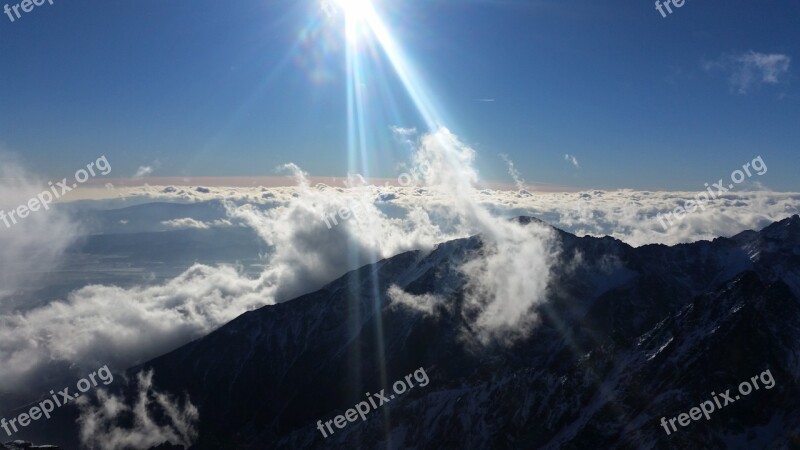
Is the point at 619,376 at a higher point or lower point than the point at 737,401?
higher

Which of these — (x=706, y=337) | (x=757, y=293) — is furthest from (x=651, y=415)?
(x=757, y=293)

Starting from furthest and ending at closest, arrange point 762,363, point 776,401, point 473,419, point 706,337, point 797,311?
point 473,419 → point 797,311 → point 706,337 → point 762,363 → point 776,401

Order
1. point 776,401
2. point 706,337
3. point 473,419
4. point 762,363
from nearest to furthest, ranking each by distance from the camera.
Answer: point 776,401 → point 762,363 → point 706,337 → point 473,419

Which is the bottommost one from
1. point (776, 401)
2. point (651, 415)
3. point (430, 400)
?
point (776, 401)

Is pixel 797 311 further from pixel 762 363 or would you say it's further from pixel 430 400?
pixel 430 400

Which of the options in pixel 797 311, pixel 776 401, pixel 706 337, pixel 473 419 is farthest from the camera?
pixel 473 419

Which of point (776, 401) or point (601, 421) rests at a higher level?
point (601, 421)

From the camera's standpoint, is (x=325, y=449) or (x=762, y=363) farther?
(x=325, y=449)

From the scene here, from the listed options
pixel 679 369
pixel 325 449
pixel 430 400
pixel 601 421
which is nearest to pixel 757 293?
pixel 679 369

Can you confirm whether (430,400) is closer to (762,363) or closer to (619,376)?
(619,376)
